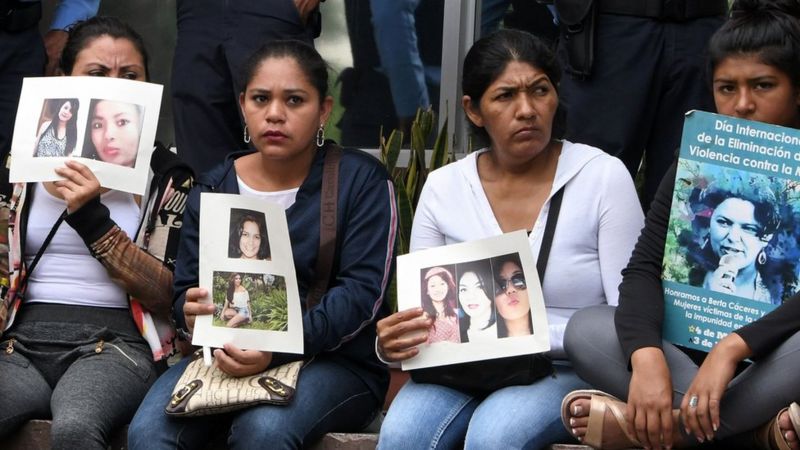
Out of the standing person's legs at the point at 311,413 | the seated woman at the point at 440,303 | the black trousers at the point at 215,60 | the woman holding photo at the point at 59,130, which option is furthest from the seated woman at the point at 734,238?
the black trousers at the point at 215,60

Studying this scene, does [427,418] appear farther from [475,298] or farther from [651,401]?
[651,401]

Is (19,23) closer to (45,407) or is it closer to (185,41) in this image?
(185,41)

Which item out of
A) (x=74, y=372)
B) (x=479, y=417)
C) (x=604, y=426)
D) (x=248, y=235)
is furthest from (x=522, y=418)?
(x=74, y=372)

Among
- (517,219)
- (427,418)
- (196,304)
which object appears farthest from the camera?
(517,219)

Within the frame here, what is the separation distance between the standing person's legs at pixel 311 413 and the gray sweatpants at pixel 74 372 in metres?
0.41

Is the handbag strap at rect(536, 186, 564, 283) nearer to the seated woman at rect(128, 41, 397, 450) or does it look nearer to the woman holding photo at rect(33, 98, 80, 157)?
the seated woman at rect(128, 41, 397, 450)

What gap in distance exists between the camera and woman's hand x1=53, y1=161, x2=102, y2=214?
4.27 m

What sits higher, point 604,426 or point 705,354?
point 705,354

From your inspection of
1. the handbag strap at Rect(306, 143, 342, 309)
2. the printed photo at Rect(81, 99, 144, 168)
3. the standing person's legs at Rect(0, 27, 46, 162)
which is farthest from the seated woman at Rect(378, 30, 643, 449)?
the standing person's legs at Rect(0, 27, 46, 162)

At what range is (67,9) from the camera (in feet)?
18.9

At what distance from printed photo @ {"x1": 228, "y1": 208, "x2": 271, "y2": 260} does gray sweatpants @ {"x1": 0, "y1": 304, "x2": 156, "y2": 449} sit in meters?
0.60

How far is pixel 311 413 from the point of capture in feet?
13.0

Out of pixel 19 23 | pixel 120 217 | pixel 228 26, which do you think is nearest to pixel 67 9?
pixel 19 23

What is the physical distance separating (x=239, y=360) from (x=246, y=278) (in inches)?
9.5
